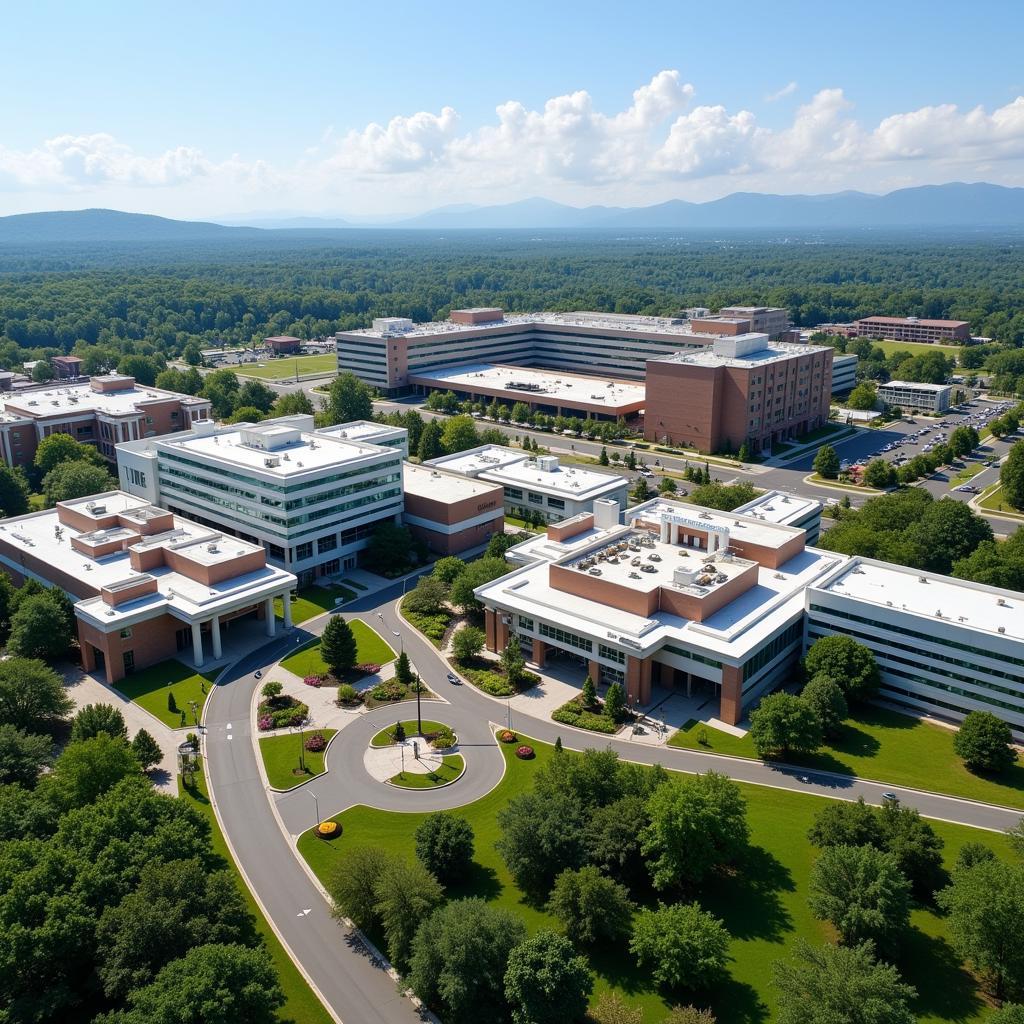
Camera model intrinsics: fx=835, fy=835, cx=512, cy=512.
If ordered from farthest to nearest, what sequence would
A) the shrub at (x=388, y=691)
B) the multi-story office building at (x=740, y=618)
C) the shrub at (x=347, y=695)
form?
the shrub at (x=388, y=691)
the shrub at (x=347, y=695)
the multi-story office building at (x=740, y=618)

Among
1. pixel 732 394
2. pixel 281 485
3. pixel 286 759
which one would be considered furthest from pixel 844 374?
pixel 286 759

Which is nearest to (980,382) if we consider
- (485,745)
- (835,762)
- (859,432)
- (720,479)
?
(859,432)

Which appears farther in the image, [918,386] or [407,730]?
[918,386]

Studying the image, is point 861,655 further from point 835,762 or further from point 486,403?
point 486,403

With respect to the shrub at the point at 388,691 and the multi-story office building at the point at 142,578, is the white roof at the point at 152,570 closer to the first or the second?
the multi-story office building at the point at 142,578

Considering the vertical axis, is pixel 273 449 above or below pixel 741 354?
below

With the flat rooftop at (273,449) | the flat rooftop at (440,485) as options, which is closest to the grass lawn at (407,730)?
the flat rooftop at (273,449)

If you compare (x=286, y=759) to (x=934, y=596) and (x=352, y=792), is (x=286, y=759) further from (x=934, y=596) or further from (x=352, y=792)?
(x=934, y=596)

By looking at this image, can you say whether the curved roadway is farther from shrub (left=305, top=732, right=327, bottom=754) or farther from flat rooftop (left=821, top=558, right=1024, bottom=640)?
flat rooftop (left=821, top=558, right=1024, bottom=640)
